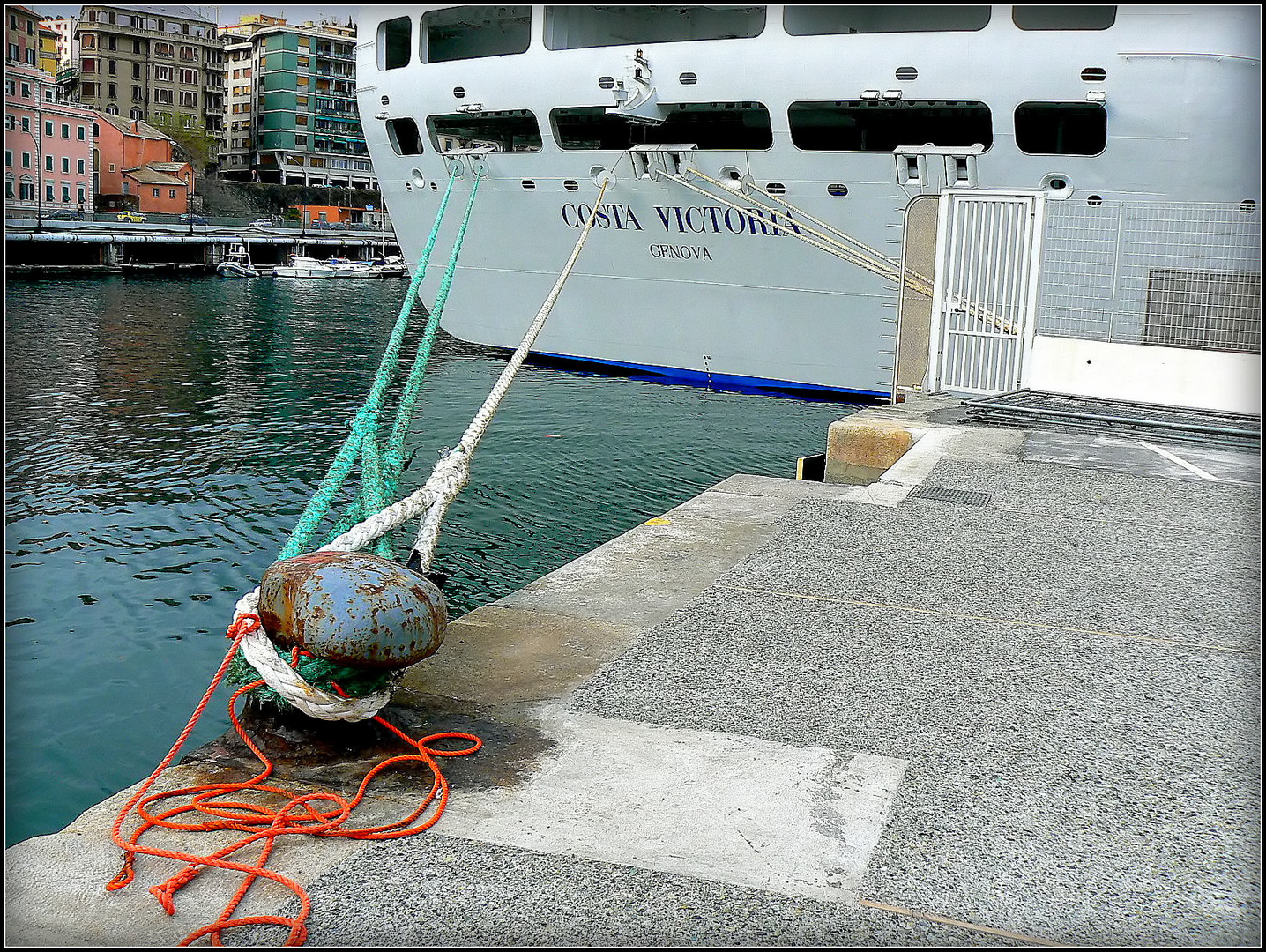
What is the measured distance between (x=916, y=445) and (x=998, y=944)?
19.9 feet

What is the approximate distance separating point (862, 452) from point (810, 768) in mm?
5270

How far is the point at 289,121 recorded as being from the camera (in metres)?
105

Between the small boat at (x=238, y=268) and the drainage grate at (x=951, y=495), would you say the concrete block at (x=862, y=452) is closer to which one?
the drainage grate at (x=951, y=495)

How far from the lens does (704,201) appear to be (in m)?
14.4

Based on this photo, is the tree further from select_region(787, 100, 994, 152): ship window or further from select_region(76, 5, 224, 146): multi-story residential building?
select_region(787, 100, 994, 152): ship window

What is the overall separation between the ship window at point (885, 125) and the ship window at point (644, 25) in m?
2.18

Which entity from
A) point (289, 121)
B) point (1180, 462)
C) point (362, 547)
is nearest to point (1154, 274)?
point (1180, 462)

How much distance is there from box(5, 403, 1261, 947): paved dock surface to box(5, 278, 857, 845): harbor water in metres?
1.30

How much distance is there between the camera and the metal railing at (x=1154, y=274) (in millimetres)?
9820

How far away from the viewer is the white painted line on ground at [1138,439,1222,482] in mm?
7695

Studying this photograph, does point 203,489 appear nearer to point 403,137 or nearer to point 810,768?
point 403,137

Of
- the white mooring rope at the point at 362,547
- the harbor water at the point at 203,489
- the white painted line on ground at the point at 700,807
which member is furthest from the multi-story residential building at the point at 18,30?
the white painted line on ground at the point at 700,807

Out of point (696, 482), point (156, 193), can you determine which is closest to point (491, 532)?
point (696, 482)

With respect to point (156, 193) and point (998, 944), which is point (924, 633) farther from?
point (156, 193)
